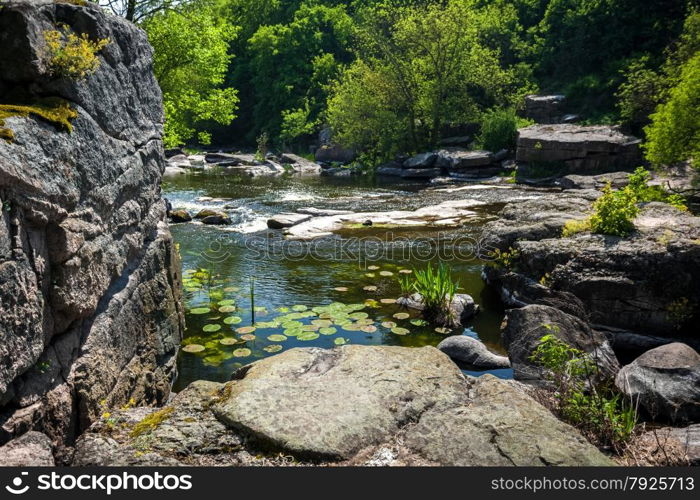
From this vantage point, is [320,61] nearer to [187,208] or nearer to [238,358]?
[187,208]

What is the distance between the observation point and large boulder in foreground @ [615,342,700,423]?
7.00 meters

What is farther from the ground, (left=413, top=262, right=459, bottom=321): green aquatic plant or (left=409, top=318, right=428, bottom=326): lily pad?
(left=413, top=262, right=459, bottom=321): green aquatic plant

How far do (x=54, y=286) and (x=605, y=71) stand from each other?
4692cm

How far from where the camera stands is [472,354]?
9.24 m

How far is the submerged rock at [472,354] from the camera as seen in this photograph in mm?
9141

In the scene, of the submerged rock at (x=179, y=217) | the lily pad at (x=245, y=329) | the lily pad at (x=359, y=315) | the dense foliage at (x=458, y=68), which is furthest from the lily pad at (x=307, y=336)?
the dense foliage at (x=458, y=68)

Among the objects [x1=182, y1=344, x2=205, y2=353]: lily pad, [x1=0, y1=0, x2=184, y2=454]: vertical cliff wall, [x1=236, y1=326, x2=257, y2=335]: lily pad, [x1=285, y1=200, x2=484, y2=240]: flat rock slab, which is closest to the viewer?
[x1=0, y1=0, x2=184, y2=454]: vertical cliff wall

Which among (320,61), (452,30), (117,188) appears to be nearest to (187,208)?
(117,188)

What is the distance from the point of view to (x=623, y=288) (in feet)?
33.1

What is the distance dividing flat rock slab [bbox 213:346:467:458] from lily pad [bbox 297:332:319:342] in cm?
331

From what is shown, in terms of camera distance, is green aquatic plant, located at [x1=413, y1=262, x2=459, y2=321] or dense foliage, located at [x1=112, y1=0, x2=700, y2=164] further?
dense foliage, located at [x1=112, y1=0, x2=700, y2=164]

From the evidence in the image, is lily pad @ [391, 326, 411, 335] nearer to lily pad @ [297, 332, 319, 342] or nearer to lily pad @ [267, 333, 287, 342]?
lily pad @ [297, 332, 319, 342]

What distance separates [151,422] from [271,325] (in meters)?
5.57

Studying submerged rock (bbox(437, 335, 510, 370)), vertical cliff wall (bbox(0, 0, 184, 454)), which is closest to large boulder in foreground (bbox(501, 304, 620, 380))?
submerged rock (bbox(437, 335, 510, 370))
